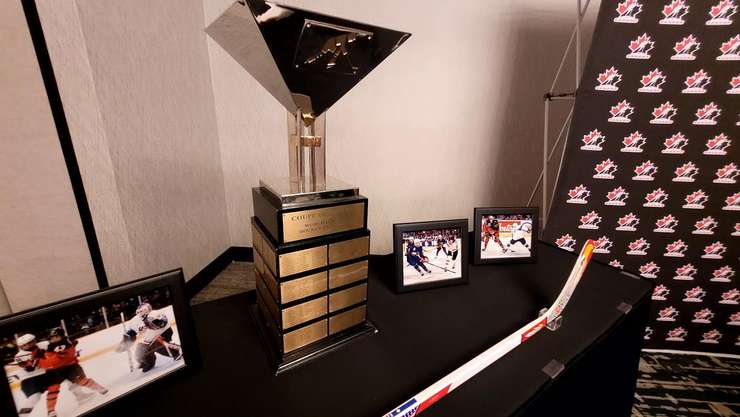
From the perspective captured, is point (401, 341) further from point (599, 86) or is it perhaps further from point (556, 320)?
point (599, 86)

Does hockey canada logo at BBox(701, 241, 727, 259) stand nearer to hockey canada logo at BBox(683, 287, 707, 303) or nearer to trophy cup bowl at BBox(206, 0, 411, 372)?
hockey canada logo at BBox(683, 287, 707, 303)

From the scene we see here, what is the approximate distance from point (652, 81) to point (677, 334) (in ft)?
3.93

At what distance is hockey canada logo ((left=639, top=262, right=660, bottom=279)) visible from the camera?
51.9 inches

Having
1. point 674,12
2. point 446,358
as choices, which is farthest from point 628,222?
point 446,358

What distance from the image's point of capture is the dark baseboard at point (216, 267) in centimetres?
168

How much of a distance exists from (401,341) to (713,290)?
162 cm

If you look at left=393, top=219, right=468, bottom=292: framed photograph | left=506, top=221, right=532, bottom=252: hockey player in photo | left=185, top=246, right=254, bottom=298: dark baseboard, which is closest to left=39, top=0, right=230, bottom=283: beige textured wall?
left=185, top=246, right=254, bottom=298: dark baseboard

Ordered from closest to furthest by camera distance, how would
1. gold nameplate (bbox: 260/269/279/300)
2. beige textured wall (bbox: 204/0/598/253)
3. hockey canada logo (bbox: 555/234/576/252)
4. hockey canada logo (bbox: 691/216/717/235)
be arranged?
gold nameplate (bbox: 260/269/279/300), hockey canada logo (bbox: 691/216/717/235), hockey canada logo (bbox: 555/234/576/252), beige textured wall (bbox: 204/0/598/253)

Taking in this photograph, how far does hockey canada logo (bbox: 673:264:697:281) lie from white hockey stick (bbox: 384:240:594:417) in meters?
0.91

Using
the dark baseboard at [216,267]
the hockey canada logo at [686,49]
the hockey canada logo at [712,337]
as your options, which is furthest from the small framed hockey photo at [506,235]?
the dark baseboard at [216,267]

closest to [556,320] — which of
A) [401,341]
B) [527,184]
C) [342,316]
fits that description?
[401,341]

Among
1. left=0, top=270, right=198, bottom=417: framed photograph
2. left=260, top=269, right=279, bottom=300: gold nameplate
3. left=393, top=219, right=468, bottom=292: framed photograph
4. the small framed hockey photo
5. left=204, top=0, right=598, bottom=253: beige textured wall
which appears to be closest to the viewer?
left=0, top=270, right=198, bottom=417: framed photograph

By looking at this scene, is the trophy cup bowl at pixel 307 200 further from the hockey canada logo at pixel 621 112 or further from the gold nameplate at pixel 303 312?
the hockey canada logo at pixel 621 112

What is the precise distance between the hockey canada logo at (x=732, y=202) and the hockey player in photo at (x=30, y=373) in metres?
2.15
